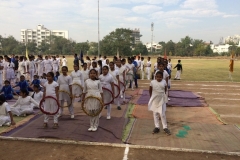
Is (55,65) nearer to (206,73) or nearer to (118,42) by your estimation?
(206,73)

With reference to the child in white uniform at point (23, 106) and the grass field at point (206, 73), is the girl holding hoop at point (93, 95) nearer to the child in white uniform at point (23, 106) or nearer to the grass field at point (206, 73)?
the child in white uniform at point (23, 106)

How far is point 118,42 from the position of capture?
70125 millimetres

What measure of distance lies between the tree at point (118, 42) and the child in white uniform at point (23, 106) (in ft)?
202

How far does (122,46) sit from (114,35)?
485 cm

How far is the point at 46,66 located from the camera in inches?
716

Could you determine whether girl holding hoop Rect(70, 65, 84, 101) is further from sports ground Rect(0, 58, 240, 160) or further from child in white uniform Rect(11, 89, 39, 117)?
child in white uniform Rect(11, 89, 39, 117)

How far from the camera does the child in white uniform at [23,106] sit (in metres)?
8.49

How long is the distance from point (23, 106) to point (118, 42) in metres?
62.7

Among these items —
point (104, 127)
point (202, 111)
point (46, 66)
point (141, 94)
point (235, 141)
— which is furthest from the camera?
point (46, 66)

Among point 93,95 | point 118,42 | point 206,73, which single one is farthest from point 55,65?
point 118,42

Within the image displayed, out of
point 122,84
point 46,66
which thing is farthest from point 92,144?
point 46,66

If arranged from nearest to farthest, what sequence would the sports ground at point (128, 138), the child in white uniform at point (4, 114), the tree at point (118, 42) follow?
the sports ground at point (128, 138) → the child in white uniform at point (4, 114) → the tree at point (118, 42)

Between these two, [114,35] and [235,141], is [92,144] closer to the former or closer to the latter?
[235,141]

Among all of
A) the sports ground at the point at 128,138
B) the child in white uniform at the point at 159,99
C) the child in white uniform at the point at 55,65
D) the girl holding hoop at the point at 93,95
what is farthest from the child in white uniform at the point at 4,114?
the child in white uniform at the point at 55,65
